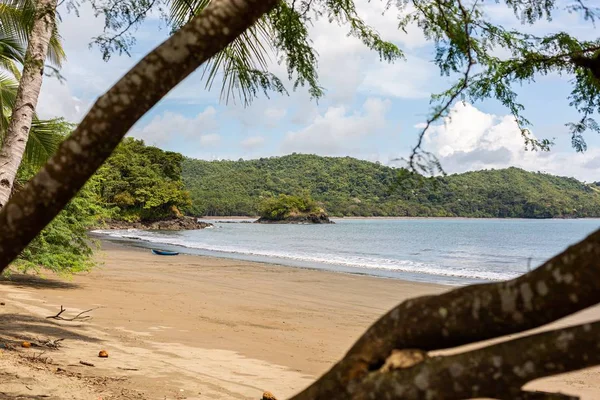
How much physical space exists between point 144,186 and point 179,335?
72734 mm

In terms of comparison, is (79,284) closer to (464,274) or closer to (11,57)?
(11,57)

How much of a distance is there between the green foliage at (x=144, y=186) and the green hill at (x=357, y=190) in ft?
134

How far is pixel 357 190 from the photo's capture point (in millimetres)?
150250

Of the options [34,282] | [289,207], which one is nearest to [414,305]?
[34,282]

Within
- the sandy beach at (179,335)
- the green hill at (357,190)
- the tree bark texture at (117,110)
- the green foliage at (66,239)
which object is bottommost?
the sandy beach at (179,335)

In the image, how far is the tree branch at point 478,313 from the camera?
1.82m

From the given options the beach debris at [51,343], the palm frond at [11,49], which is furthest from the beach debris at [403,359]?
the palm frond at [11,49]

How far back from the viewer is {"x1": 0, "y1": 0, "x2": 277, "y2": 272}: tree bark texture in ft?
8.45

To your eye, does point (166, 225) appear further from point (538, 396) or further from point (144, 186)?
point (538, 396)

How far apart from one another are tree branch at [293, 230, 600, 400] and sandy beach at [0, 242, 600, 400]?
3.90 metres

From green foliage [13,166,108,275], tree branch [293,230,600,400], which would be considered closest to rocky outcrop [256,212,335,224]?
green foliage [13,166,108,275]

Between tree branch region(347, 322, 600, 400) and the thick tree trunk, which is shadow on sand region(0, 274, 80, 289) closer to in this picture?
the thick tree trunk

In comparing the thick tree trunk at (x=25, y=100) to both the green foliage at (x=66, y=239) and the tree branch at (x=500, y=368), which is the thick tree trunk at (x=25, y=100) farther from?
the green foliage at (x=66, y=239)

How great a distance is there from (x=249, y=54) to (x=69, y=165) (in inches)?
118
